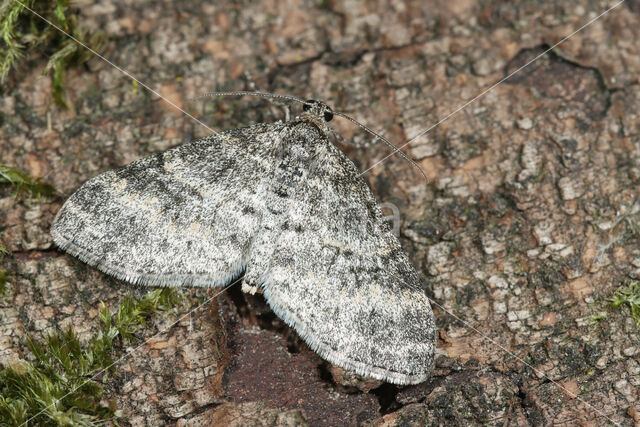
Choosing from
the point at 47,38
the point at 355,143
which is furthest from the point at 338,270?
the point at 47,38

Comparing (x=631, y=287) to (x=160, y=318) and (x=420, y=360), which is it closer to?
(x=420, y=360)

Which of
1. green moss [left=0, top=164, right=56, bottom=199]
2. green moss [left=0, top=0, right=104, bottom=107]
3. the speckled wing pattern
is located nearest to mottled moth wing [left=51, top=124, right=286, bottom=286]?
the speckled wing pattern

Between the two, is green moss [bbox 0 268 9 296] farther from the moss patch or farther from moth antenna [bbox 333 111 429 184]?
moth antenna [bbox 333 111 429 184]

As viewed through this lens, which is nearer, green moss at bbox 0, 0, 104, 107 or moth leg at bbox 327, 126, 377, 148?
green moss at bbox 0, 0, 104, 107

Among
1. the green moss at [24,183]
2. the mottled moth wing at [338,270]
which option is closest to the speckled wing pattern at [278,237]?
the mottled moth wing at [338,270]

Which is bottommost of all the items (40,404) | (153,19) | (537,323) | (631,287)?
(40,404)

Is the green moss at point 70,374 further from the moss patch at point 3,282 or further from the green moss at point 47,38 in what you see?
the green moss at point 47,38

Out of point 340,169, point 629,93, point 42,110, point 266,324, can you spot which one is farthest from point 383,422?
point 42,110
